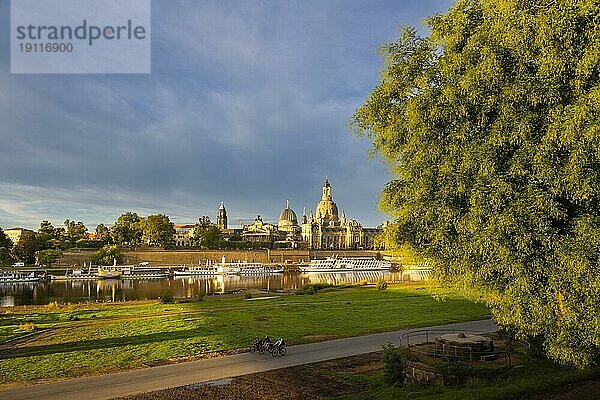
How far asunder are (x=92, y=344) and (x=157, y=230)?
325ft

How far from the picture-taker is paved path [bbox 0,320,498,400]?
14.9 meters

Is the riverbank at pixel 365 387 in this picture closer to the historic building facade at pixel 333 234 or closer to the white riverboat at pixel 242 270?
the white riverboat at pixel 242 270

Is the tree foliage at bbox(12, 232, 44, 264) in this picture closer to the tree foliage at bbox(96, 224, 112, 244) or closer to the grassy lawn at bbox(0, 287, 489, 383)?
the tree foliage at bbox(96, 224, 112, 244)

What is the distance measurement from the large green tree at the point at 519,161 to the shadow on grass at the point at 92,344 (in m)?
14.7

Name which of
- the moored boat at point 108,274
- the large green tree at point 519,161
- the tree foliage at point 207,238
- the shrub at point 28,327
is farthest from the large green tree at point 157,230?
the large green tree at point 519,161

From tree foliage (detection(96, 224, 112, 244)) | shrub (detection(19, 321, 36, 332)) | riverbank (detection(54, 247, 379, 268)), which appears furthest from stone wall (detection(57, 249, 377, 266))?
shrub (detection(19, 321, 36, 332))

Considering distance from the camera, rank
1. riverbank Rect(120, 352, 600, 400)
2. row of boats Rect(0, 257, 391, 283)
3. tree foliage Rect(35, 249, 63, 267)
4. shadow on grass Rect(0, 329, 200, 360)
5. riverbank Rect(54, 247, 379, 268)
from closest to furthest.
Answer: riverbank Rect(120, 352, 600, 400), shadow on grass Rect(0, 329, 200, 360), row of boats Rect(0, 257, 391, 283), tree foliage Rect(35, 249, 63, 267), riverbank Rect(54, 247, 379, 268)

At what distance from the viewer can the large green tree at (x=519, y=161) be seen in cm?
1130

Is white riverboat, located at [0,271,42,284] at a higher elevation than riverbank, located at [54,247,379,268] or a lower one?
lower

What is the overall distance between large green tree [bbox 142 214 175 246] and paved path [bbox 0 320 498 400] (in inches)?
4010

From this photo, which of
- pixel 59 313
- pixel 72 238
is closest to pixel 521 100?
pixel 59 313

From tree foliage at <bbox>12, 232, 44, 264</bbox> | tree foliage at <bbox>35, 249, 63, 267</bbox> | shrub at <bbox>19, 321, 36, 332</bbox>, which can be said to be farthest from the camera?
tree foliage at <bbox>12, 232, 44, 264</bbox>

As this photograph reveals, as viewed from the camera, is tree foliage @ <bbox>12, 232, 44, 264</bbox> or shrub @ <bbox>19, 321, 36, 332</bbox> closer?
shrub @ <bbox>19, 321, 36, 332</bbox>

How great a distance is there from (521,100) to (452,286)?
5820 mm
